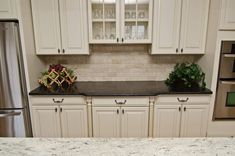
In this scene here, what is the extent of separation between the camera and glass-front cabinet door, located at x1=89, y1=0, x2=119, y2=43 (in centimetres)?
238

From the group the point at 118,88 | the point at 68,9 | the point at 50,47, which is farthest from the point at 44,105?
the point at 68,9

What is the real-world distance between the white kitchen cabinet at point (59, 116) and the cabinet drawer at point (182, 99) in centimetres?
100

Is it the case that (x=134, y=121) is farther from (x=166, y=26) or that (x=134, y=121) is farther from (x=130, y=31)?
(x=166, y=26)

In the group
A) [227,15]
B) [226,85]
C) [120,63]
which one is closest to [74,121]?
[120,63]

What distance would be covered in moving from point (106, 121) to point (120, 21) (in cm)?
135

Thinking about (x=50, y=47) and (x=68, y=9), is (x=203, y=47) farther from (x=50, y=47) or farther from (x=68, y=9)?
(x=50, y=47)

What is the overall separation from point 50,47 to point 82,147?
184 centimetres

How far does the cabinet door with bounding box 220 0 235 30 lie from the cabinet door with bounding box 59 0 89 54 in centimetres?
170

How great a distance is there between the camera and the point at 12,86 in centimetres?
214

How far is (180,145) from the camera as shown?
96 centimetres

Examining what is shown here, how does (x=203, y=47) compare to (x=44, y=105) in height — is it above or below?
above

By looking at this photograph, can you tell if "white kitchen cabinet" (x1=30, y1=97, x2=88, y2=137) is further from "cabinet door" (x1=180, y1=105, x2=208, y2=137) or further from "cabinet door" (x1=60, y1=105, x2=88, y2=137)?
"cabinet door" (x1=180, y1=105, x2=208, y2=137)

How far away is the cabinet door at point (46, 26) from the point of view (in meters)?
2.31

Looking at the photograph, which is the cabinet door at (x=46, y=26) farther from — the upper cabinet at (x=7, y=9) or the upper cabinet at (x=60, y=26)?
the upper cabinet at (x=7, y=9)
